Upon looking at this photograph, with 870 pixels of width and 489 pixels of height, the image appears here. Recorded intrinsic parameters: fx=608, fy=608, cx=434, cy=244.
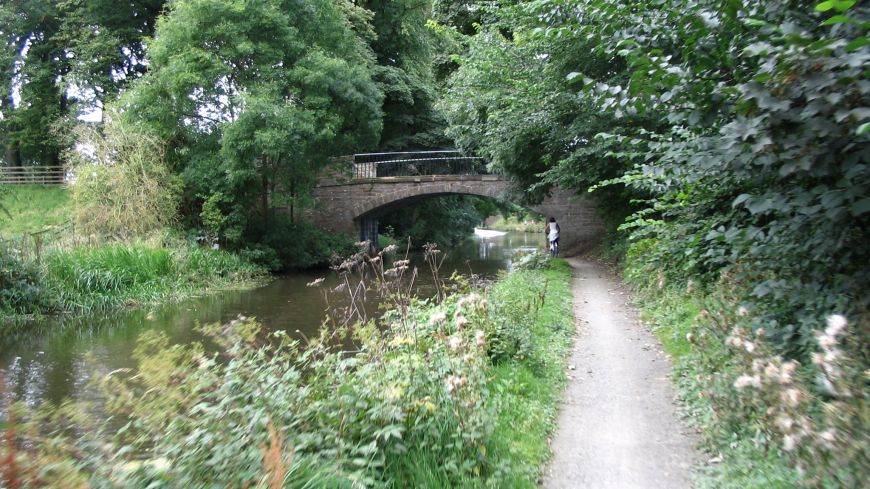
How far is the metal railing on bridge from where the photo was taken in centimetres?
2509

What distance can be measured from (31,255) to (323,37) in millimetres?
12013

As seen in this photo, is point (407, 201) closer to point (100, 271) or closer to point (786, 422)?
point (100, 271)

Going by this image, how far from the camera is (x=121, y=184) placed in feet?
60.5

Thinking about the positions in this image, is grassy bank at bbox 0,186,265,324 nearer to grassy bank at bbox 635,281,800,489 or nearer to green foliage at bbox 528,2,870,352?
grassy bank at bbox 635,281,800,489

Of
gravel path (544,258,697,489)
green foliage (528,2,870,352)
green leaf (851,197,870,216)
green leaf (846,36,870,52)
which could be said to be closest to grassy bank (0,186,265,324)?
gravel path (544,258,697,489)

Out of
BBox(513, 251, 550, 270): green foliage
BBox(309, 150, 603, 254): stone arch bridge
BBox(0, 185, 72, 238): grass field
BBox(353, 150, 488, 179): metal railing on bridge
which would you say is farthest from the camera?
BBox(353, 150, 488, 179): metal railing on bridge

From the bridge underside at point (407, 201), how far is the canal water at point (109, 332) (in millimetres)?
7301

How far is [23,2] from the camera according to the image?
27406 mm

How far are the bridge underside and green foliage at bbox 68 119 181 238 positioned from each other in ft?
19.8

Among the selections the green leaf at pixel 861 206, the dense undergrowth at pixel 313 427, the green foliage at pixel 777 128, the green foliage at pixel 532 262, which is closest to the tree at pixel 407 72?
the green foliage at pixel 532 262

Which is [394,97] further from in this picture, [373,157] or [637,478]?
[637,478]

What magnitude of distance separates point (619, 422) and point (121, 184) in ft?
58.4

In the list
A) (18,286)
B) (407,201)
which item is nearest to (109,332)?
(18,286)

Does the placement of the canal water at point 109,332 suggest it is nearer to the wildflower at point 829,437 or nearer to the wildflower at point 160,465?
the wildflower at point 160,465
